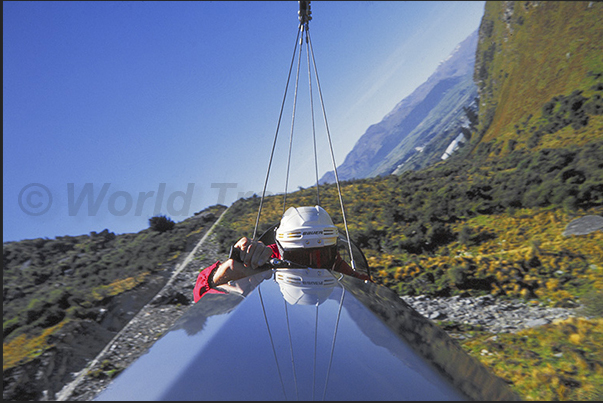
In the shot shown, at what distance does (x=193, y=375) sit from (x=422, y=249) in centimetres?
1155

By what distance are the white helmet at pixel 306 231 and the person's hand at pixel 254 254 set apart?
542mm

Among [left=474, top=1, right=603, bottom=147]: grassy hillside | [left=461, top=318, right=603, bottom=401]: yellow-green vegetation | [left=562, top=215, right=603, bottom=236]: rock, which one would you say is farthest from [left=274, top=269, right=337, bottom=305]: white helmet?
[left=474, top=1, right=603, bottom=147]: grassy hillside

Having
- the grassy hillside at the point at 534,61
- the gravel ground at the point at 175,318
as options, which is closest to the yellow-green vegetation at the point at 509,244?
the gravel ground at the point at 175,318

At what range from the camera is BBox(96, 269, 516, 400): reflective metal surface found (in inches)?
36.2

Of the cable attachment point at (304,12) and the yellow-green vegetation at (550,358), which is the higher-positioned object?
the cable attachment point at (304,12)

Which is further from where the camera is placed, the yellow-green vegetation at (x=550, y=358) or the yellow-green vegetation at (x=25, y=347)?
the yellow-green vegetation at (x=25, y=347)

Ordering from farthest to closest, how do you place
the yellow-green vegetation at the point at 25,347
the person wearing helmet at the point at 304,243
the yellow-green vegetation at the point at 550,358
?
the yellow-green vegetation at the point at 25,347
the yellow-green vegetation at the point at 550,358
the person wearing helmet at the point at 304,243

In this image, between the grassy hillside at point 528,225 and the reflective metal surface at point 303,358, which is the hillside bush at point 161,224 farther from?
the reflective metal surface at point 303,358

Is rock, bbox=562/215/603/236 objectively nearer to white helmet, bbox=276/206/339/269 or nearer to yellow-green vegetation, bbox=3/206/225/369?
white helmet, bbox=276/206/339/269

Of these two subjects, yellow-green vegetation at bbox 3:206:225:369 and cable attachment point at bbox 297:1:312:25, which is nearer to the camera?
cable attachment point at bbox 297:1:312:25

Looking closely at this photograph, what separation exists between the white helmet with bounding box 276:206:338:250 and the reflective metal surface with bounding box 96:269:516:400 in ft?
4.22

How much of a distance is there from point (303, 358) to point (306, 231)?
1.91 metres

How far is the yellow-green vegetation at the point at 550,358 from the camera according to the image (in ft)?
11.5

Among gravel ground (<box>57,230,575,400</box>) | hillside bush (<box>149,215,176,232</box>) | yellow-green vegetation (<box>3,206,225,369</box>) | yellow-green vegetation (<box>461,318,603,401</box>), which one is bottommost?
yellow-green vegetation (<box>461,318,603,401</box>)
